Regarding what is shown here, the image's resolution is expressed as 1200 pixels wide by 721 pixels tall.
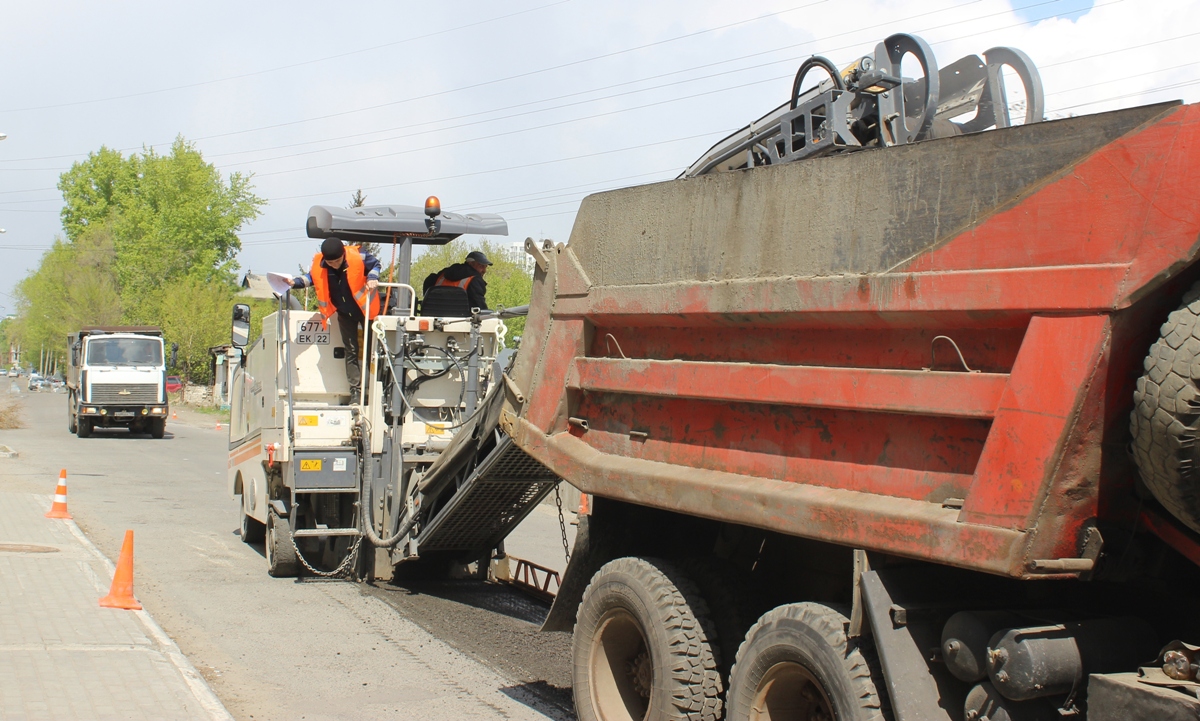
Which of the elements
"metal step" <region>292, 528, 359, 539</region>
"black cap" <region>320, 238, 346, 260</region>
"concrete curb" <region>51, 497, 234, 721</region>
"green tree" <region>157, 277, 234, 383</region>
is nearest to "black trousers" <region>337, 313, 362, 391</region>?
"black cap" <region>320, 238, 346, 260</region>

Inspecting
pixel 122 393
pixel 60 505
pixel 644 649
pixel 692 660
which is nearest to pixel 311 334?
pixel 60 505

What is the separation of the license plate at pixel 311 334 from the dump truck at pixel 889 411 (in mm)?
4365

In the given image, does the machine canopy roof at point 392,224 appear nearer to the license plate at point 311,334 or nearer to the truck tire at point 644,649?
the license plate at point 311,334

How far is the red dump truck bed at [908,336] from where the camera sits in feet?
9.50

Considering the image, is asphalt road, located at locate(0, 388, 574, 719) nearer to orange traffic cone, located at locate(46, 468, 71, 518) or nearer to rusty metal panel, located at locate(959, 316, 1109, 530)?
orange traffic cone, located at locate(46, 468, 71, 518)

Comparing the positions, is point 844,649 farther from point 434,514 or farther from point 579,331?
point 434,514

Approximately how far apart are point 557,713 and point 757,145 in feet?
9.95

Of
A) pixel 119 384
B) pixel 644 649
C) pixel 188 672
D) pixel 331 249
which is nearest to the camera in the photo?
pixel 644 649

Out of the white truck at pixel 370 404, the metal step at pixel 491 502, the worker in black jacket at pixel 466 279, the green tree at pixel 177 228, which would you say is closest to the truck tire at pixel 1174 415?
the metal step at pixel 491 502

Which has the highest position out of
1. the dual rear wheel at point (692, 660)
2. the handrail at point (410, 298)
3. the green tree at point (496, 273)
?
the green tree at point (496, 273)

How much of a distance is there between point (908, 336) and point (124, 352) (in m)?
29.2

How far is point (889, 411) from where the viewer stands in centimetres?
351

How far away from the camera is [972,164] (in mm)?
3301

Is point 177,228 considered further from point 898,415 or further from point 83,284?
point 898,415
